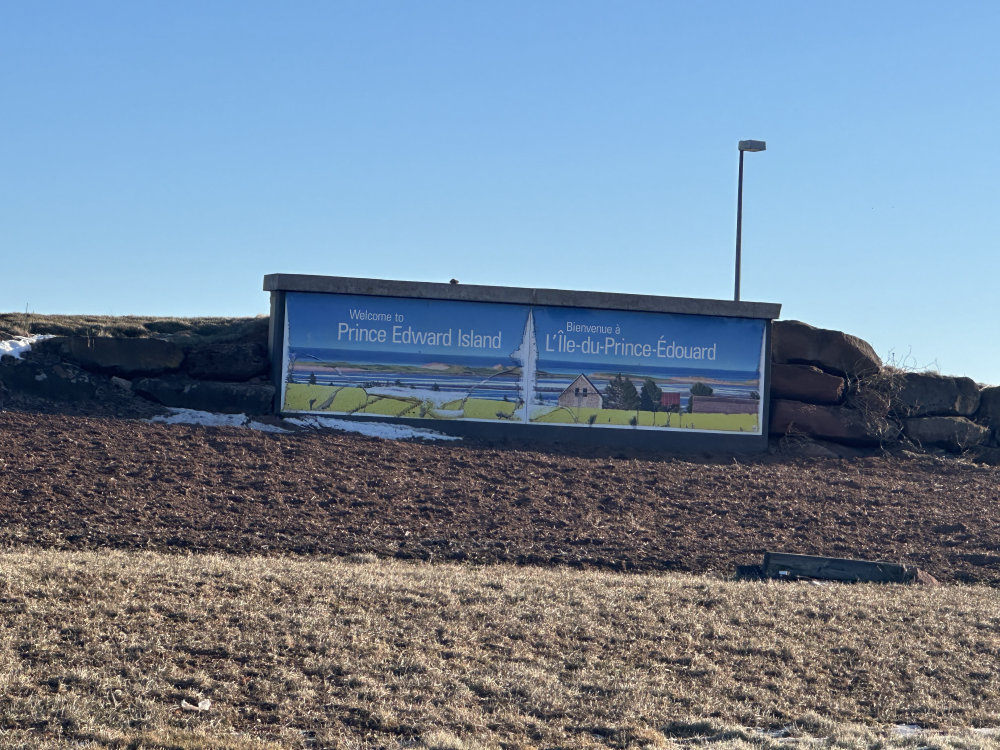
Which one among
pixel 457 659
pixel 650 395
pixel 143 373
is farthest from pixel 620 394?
pixel 457 659

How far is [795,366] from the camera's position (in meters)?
20.3

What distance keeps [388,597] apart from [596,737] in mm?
2976

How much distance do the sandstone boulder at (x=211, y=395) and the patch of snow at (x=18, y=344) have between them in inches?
78.8

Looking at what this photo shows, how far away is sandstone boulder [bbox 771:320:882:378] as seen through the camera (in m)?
20.5

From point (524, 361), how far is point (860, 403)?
20.4 feet

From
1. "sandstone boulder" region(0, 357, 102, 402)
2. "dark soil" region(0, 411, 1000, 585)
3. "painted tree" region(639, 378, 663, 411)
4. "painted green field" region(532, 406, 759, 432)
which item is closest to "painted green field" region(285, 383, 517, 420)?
"painted green field" region(532, 406, 759, 432)

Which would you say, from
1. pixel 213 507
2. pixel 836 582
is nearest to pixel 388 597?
pixel 213 507

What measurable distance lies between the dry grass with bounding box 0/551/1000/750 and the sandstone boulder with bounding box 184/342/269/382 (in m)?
8.19

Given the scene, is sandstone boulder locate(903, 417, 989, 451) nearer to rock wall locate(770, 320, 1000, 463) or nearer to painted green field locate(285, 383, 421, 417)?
rock wall locate(770, 320, 1000, 463)

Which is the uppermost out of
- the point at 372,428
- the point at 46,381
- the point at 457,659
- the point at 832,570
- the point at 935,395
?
the point at 935,395

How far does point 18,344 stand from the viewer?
1861 centimetres

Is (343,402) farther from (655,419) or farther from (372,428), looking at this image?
(655,419)

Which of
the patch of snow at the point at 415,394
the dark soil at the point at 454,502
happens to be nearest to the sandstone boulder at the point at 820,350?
the dark soil at the point at 454,502

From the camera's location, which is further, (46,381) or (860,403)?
(860,403)
